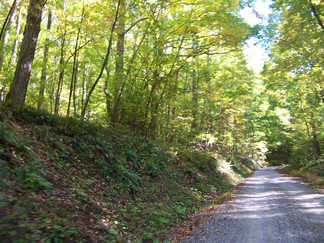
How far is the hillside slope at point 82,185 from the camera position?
4.92 meters

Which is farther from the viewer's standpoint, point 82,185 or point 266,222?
point 266,222

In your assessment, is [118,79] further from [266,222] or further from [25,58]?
[266,222]

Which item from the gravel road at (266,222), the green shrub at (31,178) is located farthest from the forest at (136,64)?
the gravel road at (266,222)

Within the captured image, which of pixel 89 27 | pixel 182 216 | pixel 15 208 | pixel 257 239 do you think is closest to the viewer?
pixel 15 208

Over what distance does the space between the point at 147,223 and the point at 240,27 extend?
972 centimetres

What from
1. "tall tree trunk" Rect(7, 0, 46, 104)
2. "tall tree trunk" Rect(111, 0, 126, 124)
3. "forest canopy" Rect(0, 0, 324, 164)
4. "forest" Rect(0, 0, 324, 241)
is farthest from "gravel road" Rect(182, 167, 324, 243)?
"tall tree trunk" Rect(7, 0, 46, 104)

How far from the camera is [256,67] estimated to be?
33.8 metres

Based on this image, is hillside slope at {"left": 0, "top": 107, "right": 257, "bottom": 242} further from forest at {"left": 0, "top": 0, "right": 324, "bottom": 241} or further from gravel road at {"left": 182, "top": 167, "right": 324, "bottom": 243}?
gravel road at {"left": 182, "top": 167, "right": 324, "bottom": 243}

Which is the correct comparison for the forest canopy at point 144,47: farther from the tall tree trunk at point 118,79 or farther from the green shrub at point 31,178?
the green shrub at point 31,178

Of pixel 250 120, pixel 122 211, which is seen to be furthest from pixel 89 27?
pixel 250 120

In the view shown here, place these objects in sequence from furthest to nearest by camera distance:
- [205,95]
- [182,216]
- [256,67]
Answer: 1. [256,67]
2. [205,95]
3. [182,216]

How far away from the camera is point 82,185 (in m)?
7.50

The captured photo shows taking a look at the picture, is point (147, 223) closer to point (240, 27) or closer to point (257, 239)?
point (257, 239)

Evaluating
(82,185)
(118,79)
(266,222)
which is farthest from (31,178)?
(118,79)
